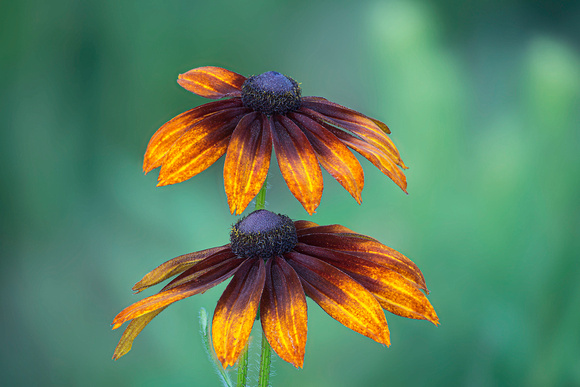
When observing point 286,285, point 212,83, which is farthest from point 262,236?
point 212,83

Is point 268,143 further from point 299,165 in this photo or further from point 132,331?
point 132,331

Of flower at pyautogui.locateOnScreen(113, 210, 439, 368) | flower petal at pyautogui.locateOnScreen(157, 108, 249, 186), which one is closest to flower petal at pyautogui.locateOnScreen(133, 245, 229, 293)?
flower at pyautogui.locateOnScreen(113, 210, 439, 368)

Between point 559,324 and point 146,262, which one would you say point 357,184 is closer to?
point 146,262

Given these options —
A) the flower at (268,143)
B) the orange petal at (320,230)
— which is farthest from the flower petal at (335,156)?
the orange petal at (320,230)

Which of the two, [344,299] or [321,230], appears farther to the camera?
[321,230]

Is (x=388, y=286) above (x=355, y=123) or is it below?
below

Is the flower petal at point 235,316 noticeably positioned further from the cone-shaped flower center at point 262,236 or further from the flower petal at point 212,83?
the flower petal at point 212,83

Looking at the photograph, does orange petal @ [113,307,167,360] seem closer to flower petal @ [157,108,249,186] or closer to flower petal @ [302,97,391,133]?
flower petal @ [157,108,249,186]

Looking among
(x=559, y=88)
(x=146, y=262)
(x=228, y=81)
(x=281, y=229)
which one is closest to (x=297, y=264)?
(x=281, y=229)
